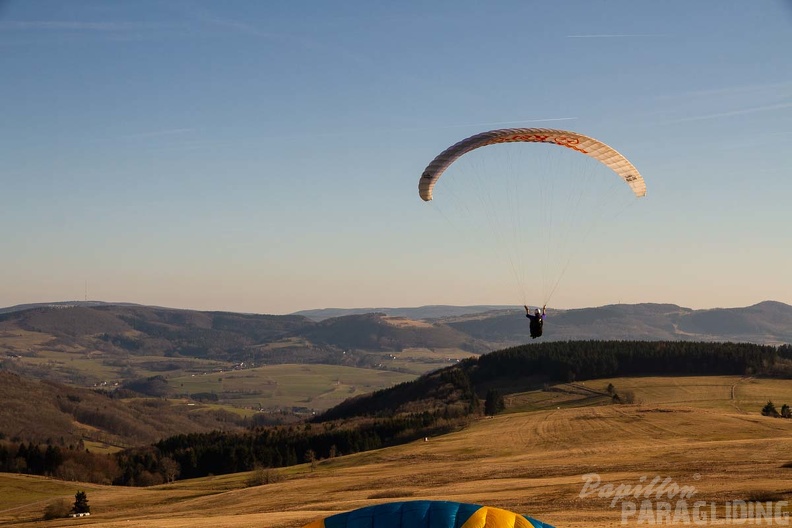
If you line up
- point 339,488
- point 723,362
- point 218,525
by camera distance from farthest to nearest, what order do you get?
point 723,362 → point 339,488 → point 218,525

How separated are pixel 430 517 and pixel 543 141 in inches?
1275

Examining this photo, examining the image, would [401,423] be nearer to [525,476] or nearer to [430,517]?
[525,476]

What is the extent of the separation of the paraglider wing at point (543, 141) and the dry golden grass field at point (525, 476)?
1941 centimetres

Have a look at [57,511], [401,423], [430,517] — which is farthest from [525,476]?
[401,423]

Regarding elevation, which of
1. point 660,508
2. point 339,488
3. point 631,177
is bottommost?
point 339,488

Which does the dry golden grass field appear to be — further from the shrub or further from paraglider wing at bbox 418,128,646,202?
paraglider wing at bbox 418,128,646,202

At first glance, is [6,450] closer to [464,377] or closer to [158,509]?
[158,509]

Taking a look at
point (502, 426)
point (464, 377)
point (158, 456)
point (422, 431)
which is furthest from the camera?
point (464, 377)

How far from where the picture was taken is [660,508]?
40.5m

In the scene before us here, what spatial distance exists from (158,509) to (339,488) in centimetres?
1701

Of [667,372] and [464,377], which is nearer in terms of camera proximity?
[667,372]

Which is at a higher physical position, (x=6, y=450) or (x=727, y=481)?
(x=727, y=481)

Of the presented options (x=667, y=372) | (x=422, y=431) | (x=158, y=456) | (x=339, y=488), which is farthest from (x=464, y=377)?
(x=339, y=488)

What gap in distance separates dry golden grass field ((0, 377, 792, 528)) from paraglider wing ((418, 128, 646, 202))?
63.7 ft
